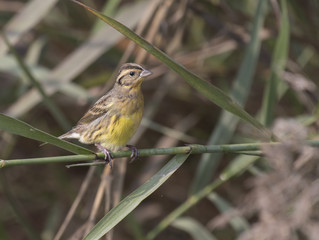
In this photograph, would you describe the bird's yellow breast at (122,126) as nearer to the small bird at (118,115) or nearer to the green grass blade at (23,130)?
the small bird at (118,115)

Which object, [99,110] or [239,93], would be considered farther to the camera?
[239,93]

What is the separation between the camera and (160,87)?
3.96 m

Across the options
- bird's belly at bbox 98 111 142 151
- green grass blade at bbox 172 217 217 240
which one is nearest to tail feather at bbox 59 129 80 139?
bird's belly at bbox 98 111 142 151

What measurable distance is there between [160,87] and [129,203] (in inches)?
79.0

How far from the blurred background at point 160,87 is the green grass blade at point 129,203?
90 centimetres

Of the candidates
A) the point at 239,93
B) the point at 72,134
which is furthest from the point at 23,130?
the point at 239,93

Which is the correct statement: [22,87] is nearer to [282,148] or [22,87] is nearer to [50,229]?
[50,229]

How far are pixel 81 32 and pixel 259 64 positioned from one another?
58.9 inches

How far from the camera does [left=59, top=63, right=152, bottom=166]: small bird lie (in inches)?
109

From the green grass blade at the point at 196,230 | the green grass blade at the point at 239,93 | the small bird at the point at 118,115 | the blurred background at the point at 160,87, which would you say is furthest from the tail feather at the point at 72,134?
the green grass blade at the point at 196,230

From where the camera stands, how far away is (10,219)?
4.60 metres

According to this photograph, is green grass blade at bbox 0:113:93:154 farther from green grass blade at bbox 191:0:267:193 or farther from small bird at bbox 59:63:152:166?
green grass blade at bbox 191:0:267:193

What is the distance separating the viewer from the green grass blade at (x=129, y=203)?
199 centimetres

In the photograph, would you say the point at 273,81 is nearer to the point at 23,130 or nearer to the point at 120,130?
the point at 120,130
